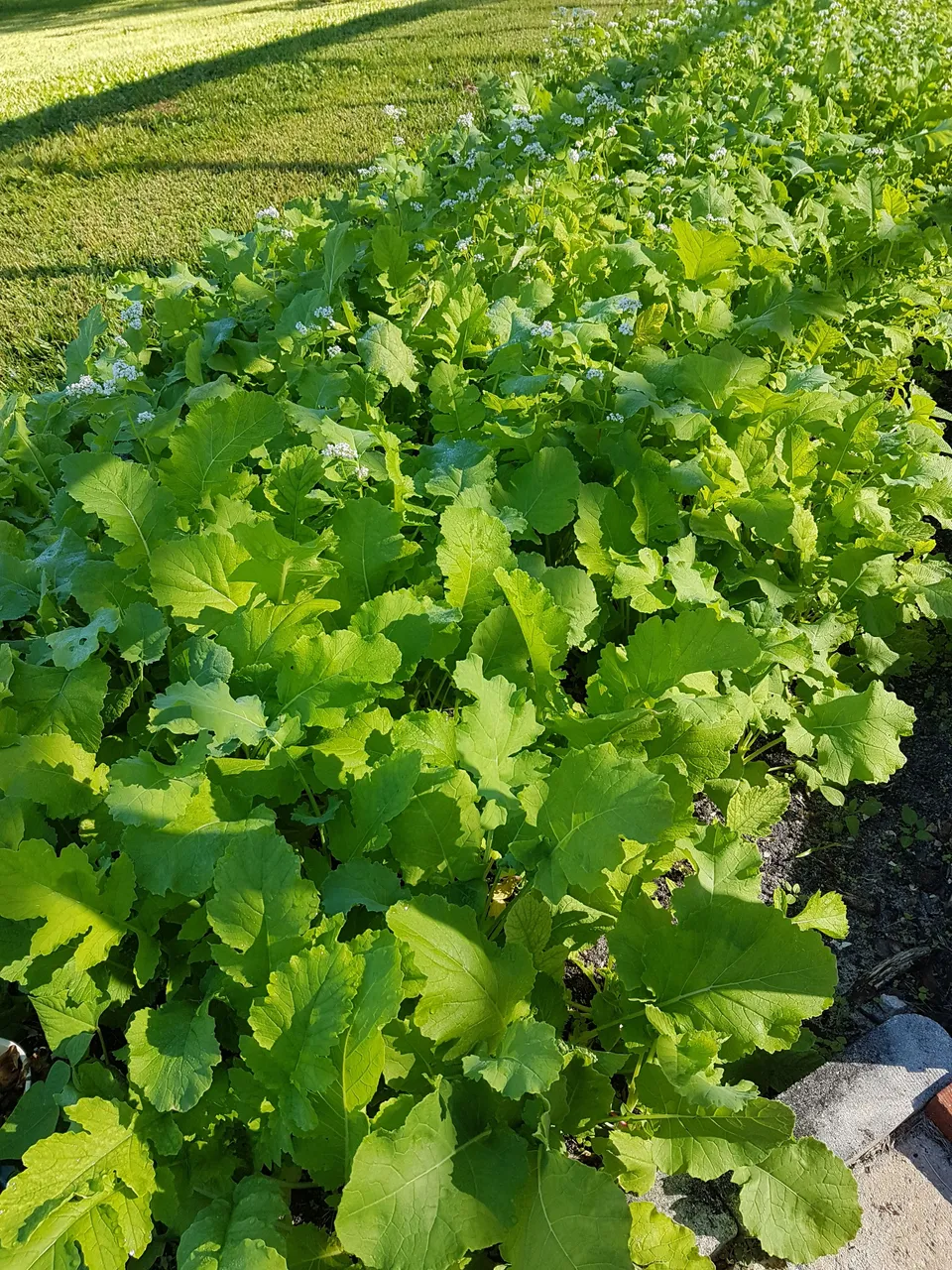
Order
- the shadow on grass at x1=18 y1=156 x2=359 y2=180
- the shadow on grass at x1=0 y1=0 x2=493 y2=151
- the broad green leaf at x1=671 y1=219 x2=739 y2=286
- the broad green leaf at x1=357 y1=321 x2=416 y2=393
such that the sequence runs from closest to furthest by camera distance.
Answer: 1. the broad green leaf at x1=357 y1=321 x2=416 y2=393
2. the broad green leaf at x1=671 y1=219 x2=739 y2=286
3. the shadow on grass at x1=18 y1=156 x2=359 y2=180
4. the shadow on grass at x1=0 y1=0 x2=493 y2=151

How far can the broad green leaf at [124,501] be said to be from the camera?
80.5 inches

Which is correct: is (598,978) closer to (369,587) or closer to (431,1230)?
(431,1230)

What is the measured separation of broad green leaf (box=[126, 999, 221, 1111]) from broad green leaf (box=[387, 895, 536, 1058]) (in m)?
0.35

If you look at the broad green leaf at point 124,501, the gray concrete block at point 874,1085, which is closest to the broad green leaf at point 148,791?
the broad green leaf at point 124,501

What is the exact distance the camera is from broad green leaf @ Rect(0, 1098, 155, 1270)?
130 centimetres

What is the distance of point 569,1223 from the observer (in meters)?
1.29

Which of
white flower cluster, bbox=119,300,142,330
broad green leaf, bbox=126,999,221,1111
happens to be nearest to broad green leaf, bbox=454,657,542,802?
broad green leaf, bbox=126,999,221,1111

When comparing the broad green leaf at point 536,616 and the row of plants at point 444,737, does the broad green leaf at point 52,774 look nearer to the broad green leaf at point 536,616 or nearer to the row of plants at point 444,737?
the row of plants at point 444,737

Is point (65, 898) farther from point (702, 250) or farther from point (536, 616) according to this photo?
point (702, 250)

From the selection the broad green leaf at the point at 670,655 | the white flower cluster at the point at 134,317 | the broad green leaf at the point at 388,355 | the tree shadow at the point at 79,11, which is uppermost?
the tree shadow at the point at 79,11

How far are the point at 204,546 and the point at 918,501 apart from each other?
1973mm

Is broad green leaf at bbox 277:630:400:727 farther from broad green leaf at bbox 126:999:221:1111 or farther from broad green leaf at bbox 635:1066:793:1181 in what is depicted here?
broad green leaf at bbox 635:1066:793:1181

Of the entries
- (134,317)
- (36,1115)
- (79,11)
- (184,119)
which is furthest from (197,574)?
(79,11)

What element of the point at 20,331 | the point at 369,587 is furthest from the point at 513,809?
the point at 20,331
